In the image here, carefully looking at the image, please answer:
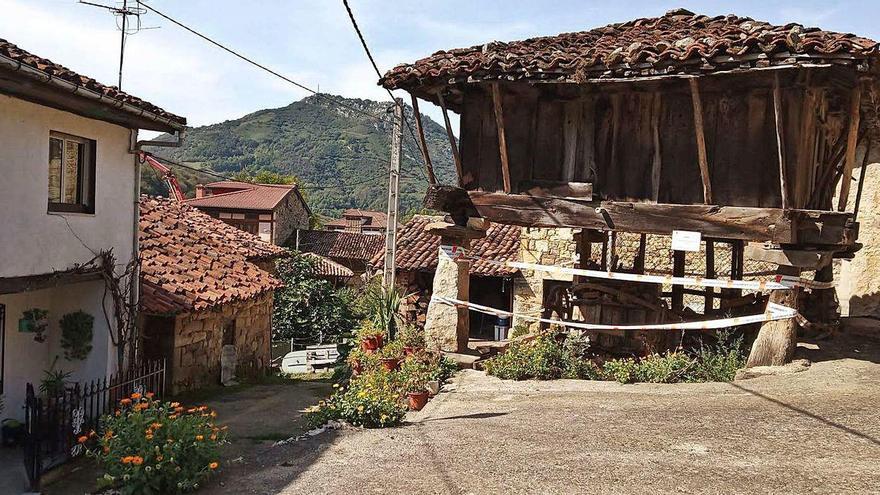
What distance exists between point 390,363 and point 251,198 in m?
31.9

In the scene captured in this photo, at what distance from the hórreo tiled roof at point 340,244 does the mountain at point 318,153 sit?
4650cm

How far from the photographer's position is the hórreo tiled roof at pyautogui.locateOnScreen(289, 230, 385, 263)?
36.8 metres

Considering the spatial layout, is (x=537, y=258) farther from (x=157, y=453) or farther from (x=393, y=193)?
(x=157, y=453)

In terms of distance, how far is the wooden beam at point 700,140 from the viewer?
7.38 meters

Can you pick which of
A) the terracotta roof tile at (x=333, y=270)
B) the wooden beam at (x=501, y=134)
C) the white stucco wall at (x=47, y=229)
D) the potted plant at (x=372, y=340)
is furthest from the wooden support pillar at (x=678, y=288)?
the terracotta roof tile at (x=333, y=270)

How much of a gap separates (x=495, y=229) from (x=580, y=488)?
1266cm

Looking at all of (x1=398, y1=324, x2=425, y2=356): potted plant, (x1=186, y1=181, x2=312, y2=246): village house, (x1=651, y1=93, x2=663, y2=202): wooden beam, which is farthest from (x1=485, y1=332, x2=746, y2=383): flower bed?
(x1=186, y1=181, x2=312, y2=246): village house

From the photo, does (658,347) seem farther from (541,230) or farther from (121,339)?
(121,339)

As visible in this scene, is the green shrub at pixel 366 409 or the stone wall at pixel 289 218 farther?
the stone wall at pixel 289 218

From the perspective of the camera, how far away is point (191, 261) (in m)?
11.9

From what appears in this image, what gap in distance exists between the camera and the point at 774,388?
707 centimetres

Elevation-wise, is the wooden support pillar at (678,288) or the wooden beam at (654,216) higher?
the wooden beam at (654,216)

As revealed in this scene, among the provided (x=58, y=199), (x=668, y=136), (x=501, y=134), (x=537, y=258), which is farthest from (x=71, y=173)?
(x=537, y=258)

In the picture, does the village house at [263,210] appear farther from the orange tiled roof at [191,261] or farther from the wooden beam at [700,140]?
the wooden beam at [700,140]
